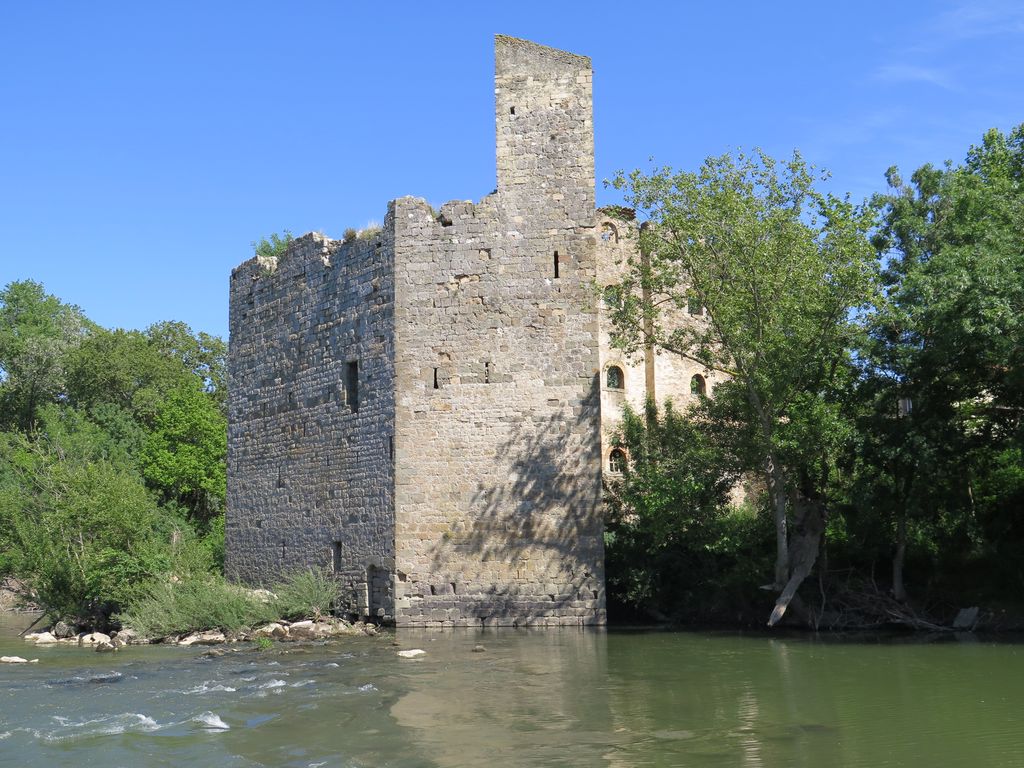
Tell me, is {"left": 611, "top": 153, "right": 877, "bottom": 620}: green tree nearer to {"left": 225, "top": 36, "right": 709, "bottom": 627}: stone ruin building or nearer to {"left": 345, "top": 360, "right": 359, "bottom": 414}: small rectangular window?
{"left": 225, "top": 36, "right": 709, "bottom": 627}: stone ruin building

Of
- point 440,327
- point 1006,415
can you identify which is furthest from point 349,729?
point 1006,415

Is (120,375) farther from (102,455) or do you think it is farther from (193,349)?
(102,455)

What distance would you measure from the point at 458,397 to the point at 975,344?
26.0 feet

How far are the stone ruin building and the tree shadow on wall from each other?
0.02 metres

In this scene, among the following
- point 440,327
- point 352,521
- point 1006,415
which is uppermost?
point 440,327

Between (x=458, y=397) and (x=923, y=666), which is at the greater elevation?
(x=458, y=397)

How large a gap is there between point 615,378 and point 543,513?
14.4 metres

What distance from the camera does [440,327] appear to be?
1795cm

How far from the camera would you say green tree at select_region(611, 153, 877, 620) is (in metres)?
15.9

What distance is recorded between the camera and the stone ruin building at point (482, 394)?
17312 mm

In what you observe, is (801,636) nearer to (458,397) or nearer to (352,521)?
(458,397)

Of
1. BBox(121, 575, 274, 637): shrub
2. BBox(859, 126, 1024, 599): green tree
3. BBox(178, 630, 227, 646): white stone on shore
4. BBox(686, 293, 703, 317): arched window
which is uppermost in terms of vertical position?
BBox(686, 293, 703, 317): arched window

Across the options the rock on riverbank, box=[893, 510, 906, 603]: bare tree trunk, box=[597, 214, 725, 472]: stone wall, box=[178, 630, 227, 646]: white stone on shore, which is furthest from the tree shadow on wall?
box=[597, 214, 725, 472]: stone wall

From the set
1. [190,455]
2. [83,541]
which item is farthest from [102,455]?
[83,541]
